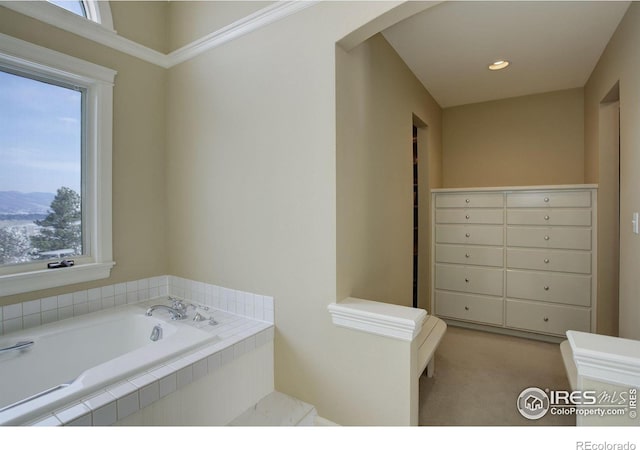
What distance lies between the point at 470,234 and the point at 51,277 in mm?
3573

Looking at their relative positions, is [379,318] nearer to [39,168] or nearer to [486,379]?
[486,379]

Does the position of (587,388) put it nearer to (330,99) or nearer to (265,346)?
(265,346)

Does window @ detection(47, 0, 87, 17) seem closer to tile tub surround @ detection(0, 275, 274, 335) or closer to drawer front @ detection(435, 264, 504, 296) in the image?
tile tub surround @ detection(0, 275, 274, 335)

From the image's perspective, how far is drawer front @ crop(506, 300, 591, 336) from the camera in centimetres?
274

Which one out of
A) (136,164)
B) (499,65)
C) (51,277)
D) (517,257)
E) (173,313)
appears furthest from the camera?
(517,257)

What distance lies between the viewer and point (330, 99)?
1589 millimetres

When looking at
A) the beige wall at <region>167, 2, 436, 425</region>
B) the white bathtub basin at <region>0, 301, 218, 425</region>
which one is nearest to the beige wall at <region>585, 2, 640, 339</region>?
the beige wall at <region>167, 2, 436, 425</region>

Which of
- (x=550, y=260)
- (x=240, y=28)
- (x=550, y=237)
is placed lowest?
(x=550, y=260)

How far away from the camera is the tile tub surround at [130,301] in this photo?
1.78 meters

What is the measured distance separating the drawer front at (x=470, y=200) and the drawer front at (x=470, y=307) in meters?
0.97

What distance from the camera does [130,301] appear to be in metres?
2.28

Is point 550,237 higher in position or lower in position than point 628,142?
lower

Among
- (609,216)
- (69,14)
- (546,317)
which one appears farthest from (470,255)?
(69,14)

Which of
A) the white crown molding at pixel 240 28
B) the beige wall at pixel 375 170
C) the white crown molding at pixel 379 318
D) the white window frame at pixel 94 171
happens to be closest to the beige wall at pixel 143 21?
the white crown molding at pixel 240 28
